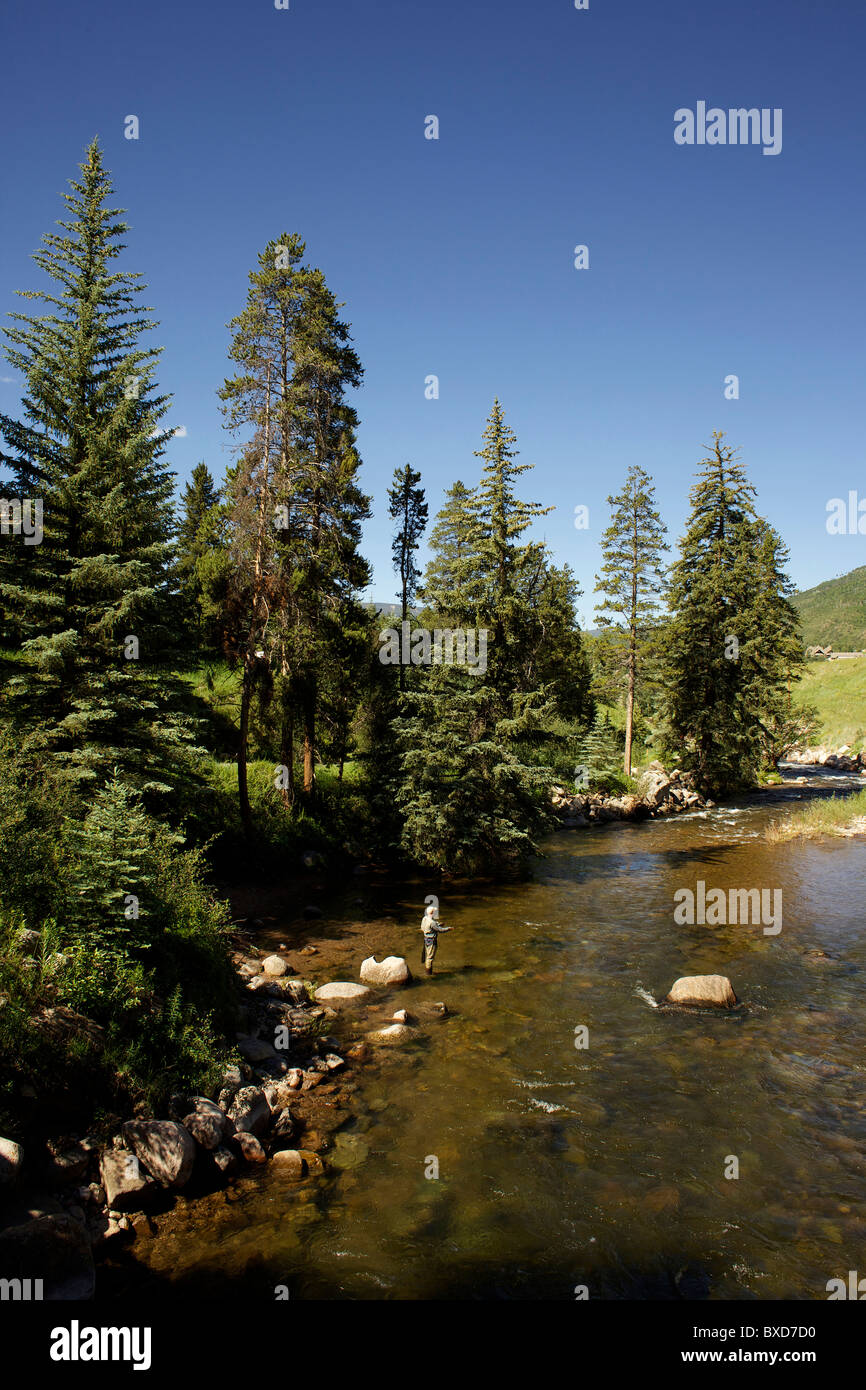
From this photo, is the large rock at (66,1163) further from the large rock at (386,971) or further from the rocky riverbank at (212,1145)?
the large rock at (386,971)

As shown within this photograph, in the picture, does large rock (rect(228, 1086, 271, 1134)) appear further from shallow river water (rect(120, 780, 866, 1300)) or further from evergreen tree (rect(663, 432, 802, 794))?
evergreen tree (rect(663, 432, 802, 794))

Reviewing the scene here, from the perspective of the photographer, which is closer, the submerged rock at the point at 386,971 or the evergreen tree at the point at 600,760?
the submerged rock at the point at 386,971

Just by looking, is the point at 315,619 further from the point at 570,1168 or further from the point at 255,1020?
the point at 570,1168

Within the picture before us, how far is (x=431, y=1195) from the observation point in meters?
7.66

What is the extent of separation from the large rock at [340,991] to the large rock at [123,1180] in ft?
20.0

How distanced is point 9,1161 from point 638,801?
107 feet

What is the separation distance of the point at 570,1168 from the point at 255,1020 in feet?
18.7

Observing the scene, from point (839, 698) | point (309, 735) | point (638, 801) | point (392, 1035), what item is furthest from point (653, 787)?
point (839, 698)

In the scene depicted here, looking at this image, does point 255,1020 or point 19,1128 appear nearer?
point 19,1128

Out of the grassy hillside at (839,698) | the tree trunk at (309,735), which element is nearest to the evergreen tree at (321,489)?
the tree trunk at (309,735)

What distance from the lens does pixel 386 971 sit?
1401 centimetres

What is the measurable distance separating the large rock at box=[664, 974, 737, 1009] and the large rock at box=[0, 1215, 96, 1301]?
10.7 m

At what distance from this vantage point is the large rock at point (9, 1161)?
6109mm
